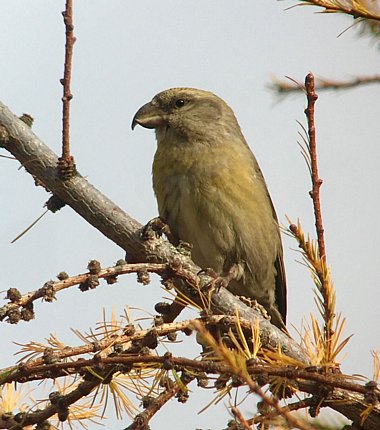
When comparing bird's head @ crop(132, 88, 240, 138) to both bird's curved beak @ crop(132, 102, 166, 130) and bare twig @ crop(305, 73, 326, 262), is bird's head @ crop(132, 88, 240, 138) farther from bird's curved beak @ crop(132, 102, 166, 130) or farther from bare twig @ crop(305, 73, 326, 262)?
bare twig @ crop(305, 73, 326, 262)

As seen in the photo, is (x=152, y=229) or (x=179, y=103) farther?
(x=179, y=103)

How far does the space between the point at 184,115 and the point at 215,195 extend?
72cm

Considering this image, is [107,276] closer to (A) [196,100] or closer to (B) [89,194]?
(B) [89,194]

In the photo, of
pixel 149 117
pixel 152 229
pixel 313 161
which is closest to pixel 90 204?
pixel 152 229

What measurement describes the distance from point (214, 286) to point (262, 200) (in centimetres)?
201

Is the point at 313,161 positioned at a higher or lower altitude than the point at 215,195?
lower

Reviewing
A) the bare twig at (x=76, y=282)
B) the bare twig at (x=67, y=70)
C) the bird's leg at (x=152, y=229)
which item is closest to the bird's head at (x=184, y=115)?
the bird's leg at (x=152, y=229)

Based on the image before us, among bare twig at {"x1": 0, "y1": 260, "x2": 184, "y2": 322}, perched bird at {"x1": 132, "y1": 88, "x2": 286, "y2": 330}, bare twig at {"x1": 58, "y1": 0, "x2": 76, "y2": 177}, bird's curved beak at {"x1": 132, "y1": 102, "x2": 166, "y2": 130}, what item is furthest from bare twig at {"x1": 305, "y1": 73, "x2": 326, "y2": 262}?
bird's curved beak at {"x1": 132, "y1": 102, "x2": 166, "y2": 130}

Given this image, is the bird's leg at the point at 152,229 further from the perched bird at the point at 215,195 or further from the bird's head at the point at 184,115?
the bird's head at the point at 184,115

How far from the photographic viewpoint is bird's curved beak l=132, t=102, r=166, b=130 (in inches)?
177

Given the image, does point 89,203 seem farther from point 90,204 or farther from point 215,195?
point 215,195

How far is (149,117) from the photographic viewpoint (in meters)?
4.54

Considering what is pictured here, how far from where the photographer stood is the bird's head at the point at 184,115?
4.50 meters

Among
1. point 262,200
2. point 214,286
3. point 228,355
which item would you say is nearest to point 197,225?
point 262,200
